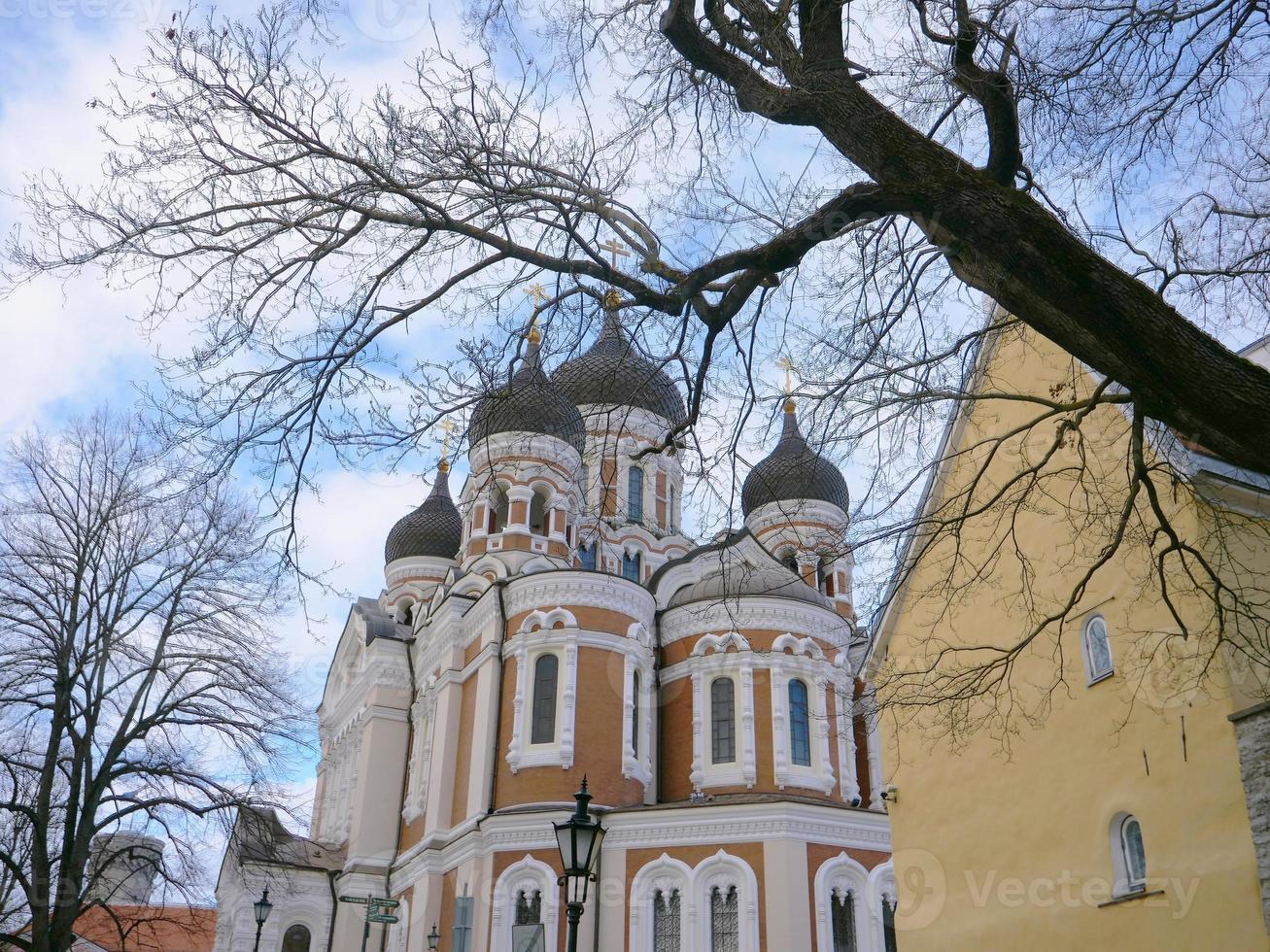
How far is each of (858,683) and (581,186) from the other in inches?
902

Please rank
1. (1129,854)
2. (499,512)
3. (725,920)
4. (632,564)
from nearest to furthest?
1. (1129,854)
2. (725,920)
3. (499,512)
4. (632,564)

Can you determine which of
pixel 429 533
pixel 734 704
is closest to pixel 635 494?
pixel 429 533

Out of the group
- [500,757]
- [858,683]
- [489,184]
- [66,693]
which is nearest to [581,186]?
[489,184]

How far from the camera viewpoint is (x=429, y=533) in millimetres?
37000

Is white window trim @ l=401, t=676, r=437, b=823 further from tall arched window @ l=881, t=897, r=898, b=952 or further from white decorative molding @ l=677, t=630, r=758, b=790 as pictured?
tall arched window @ l=881, t=897, r=898, b=952

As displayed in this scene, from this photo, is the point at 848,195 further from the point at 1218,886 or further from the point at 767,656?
the point at 767,656

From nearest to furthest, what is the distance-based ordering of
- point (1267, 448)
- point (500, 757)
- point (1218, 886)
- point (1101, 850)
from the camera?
point (1267, 448)
point (1218, 886)
point (1101, 850)
point (500, 757)

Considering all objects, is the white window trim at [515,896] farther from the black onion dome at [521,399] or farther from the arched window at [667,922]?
the black onion dome at [521,399]

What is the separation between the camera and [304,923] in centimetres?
2972

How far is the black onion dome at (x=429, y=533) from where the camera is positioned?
3694cm

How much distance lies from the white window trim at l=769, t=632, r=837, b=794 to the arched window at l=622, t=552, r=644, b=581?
857 centimetres

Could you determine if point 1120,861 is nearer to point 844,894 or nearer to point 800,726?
point 844,894

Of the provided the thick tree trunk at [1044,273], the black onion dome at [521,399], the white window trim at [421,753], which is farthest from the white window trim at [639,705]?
the thick tree trunk at [1044,273]

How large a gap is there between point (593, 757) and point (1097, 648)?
587 inches
